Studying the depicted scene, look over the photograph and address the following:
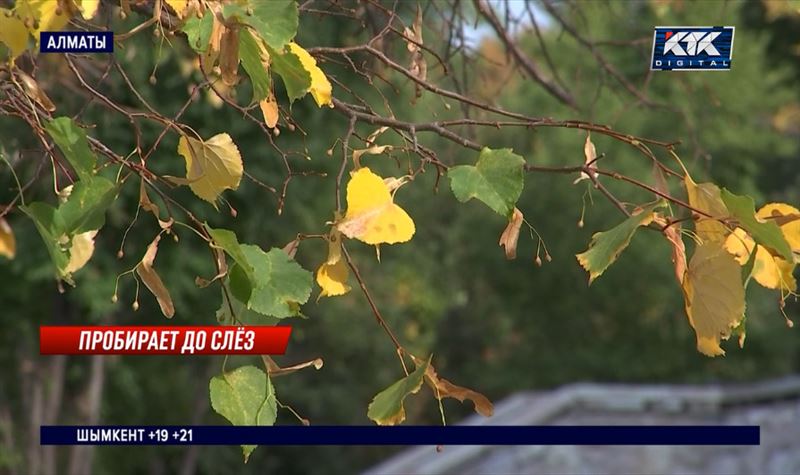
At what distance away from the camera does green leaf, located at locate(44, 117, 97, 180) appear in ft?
5.78

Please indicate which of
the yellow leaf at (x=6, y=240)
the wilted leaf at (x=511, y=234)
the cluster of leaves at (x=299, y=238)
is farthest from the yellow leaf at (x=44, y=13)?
the wilted leaf at (x=511, y=234)

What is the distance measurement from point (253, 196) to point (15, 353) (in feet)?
8.41

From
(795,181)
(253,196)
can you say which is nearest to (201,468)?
(253,196)

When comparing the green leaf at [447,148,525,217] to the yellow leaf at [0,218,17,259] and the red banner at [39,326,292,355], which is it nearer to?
the red banner at [39,326,292,355]

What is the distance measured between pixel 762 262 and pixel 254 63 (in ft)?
2.69

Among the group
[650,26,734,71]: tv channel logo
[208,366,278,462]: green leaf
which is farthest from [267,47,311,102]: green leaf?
[650,26,734,71]: tv channel logo

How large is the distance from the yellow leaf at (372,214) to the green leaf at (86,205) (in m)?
0.34

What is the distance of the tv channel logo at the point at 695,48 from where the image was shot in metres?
2.38

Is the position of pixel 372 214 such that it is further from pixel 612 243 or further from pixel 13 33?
pixel 13 33

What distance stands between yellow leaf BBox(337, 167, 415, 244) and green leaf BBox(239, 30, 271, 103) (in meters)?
0.19

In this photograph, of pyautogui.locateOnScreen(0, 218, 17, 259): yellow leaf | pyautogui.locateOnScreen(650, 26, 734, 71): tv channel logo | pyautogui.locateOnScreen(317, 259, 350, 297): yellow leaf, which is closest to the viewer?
pyautogui.locateOnScreen(317, 259, 350, 297): yellow leaf

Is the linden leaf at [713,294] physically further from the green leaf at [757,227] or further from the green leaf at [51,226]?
the green leaf at [51,226]

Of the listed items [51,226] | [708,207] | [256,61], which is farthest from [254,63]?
[708,207]

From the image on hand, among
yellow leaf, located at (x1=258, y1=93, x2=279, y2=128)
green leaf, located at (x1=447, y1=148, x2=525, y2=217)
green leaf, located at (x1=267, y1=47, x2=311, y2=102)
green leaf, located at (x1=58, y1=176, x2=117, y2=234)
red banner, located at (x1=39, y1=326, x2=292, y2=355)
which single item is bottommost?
red banner, located at (x1=39, y1=326, x2=292, y2=355)
